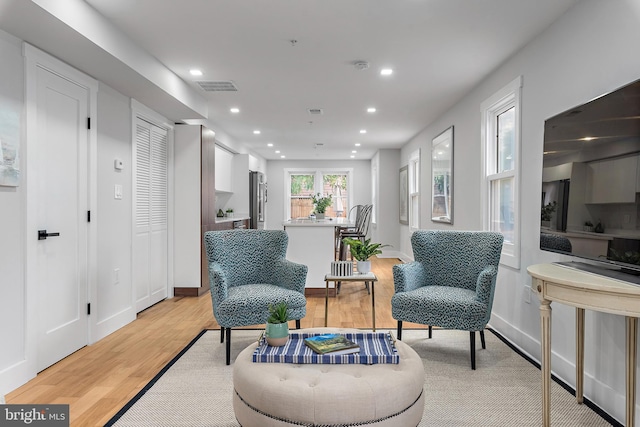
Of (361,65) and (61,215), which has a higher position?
A: (361,65)

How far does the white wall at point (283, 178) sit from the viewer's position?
10695 mm

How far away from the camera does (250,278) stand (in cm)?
333

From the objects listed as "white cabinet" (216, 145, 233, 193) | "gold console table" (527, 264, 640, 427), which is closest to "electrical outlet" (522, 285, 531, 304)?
"gold console table" (527, 264, 640, 427)

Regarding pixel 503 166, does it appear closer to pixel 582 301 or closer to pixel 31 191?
pixel 582 301

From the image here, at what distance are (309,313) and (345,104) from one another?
8.52 feet

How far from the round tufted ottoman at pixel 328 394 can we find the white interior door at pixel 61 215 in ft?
6.14

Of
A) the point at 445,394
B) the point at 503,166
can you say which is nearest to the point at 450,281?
the point at 445,394

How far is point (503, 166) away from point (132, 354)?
3550 mm

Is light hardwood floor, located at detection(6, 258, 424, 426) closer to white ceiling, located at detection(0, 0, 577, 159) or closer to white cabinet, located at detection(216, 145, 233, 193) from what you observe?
white ceiling, located at detection(0, 0, 577, 159)

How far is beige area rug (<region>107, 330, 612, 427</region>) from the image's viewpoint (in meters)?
2.08

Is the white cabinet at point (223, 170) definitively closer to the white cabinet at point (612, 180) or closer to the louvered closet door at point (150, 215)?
the louvered closet door at point (150, 215)

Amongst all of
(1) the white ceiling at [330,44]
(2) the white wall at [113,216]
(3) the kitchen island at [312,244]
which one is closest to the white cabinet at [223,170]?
(1) the white ceiling at [330,44]

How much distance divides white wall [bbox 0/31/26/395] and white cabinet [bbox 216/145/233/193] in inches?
163

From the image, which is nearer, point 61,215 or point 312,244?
point 61,215
